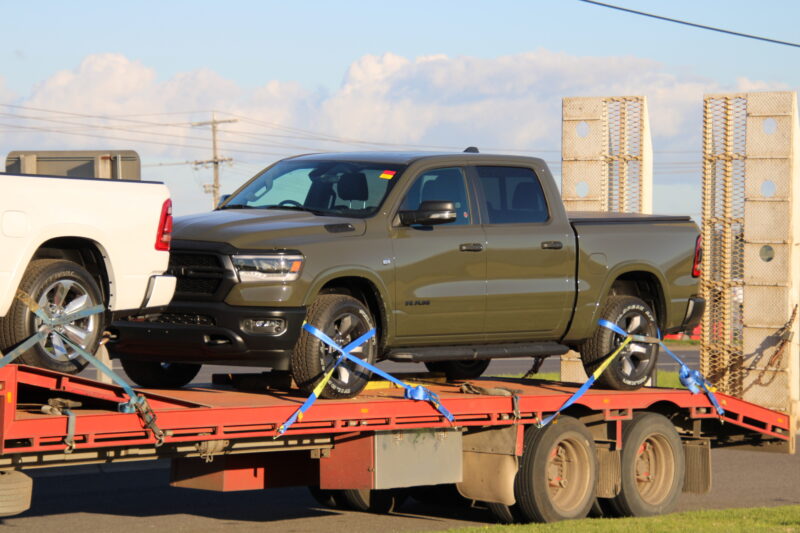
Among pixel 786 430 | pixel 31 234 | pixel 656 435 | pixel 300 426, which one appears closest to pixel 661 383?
pixel 786 430

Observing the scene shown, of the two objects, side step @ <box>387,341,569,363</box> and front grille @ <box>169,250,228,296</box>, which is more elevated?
front grille @ <box>169,250,228,296</box>

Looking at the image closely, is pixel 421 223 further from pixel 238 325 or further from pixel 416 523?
pixel 416 523

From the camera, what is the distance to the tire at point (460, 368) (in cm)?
1342

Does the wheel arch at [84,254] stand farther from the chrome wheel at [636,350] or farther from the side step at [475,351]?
the chrome wheel at [636,350]

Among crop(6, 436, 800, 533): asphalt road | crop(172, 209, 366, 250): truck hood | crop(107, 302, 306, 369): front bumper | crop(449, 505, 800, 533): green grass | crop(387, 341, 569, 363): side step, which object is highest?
crop(172, 209, 366, 250): truck hood

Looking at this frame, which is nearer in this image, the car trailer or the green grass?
the car trailer

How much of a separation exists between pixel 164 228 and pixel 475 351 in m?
3.16

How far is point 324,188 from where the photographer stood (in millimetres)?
10773

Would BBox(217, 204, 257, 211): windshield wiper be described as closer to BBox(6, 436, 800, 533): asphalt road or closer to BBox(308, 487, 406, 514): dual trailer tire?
BBox(6, 436, 800, 533): asphalt road

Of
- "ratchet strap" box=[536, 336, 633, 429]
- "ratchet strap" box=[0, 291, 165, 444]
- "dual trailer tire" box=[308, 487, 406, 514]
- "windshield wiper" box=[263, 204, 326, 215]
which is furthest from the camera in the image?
"dual trailer tire" box=[308, 487, 406, 514]

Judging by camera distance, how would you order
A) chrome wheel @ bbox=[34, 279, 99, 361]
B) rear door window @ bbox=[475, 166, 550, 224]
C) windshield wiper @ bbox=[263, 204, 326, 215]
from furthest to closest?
rear door window @ bbox=[475, 166, 550, 224] → windshield wiper @ bbox=[263, 204, 326, 215] → chrome wheel @ bbox=[34, 279, 99, 361]

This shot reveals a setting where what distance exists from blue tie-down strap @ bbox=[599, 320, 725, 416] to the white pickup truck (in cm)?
459

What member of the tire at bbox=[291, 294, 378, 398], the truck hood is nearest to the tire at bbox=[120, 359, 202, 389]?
the truck hood

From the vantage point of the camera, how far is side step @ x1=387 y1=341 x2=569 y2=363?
1039cm
